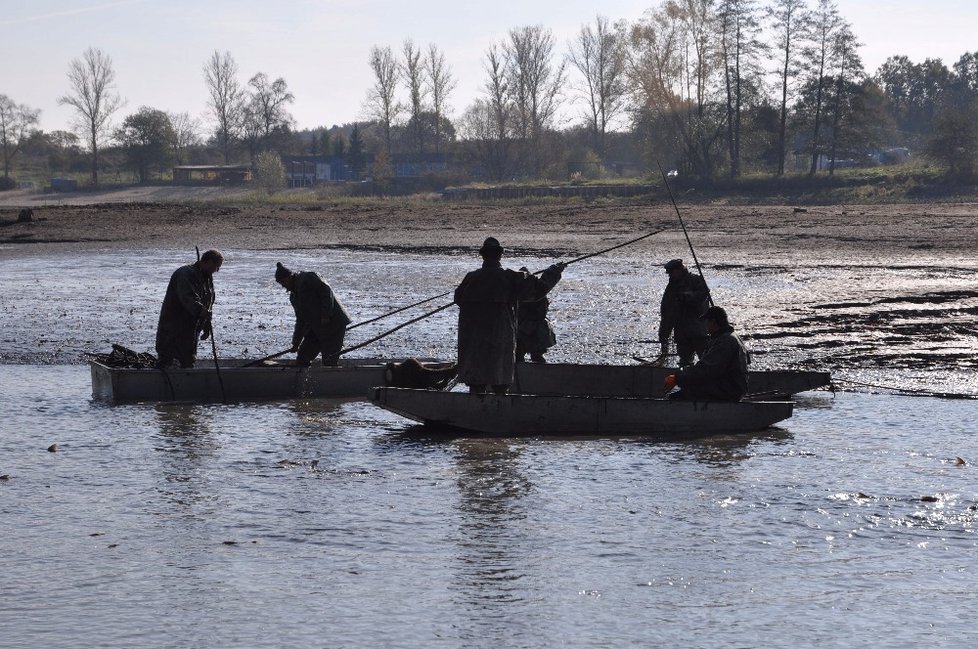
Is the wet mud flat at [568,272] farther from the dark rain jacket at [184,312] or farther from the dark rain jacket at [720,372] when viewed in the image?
the dark rain jacket at [720,372]

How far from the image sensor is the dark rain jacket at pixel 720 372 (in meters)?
11.0

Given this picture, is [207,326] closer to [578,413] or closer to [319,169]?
[578,413]

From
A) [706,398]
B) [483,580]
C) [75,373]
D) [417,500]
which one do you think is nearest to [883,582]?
[483,580]

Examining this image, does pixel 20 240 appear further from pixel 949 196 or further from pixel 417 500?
pixel 949 196

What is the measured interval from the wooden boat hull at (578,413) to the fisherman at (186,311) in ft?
9.18

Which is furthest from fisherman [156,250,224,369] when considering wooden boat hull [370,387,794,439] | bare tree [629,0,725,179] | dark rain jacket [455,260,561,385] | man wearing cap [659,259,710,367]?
bare tree [629,0,725,179]

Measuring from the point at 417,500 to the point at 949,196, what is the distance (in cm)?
4949

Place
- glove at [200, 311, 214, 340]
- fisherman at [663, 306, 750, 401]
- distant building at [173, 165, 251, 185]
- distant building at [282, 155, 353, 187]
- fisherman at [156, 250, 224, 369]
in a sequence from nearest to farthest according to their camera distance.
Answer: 1. fisherman at [663, 306, 750, 401]
2. fisherman at [156, 250, 224, 369]
3. glove at [200, 311, 214, 340]
4. distant building at [173, 165, 251, 185]
5. distant building at [282, 155, 353, 187]

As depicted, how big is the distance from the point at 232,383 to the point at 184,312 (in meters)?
0.93

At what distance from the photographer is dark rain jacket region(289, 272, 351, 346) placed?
44.0 feet

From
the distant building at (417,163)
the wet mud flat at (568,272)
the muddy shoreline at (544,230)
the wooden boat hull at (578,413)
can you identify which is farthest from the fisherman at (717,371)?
the distant building at (417,163)

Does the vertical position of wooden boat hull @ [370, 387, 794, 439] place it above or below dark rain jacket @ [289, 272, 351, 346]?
below

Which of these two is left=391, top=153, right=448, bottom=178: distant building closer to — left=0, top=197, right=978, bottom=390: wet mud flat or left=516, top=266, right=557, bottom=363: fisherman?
left=0, top=197, right=978, bottom=390: wet mud flat

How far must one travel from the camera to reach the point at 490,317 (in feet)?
37.0
